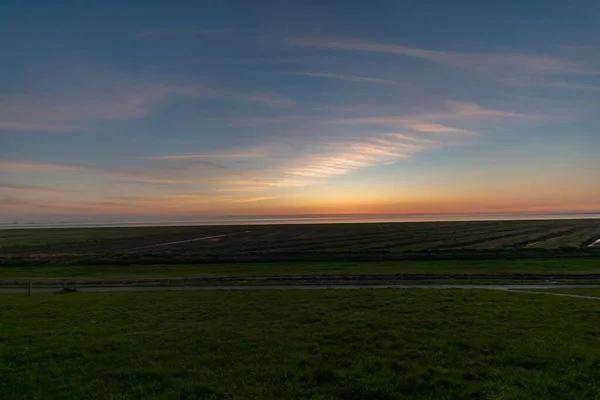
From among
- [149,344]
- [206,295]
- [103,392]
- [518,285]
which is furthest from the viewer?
[518,285]

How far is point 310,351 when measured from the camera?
627 inches

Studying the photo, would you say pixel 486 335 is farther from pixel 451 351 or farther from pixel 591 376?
pixel 591 376

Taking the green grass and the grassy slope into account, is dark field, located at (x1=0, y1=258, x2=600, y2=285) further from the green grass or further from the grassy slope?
the green grass

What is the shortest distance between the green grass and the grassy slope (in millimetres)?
26892

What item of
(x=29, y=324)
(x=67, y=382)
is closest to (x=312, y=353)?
(x=67, y=382)

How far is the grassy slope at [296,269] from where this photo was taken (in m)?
51.4

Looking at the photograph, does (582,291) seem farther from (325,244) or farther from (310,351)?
(325,244)

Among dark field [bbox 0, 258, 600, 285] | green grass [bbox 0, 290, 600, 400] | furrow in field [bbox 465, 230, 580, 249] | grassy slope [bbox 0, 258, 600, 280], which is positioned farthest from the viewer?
furrow in field [bbox 465, 230, 580, 249]

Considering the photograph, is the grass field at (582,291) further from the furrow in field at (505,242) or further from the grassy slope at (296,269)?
the furrow in field at (505,242)

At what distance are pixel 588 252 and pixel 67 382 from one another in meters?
77.7

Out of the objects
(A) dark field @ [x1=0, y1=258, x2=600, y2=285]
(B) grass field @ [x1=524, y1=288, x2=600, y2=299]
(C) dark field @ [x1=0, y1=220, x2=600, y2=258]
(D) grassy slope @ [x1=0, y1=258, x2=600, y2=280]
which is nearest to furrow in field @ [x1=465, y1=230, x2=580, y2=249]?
(C) dark field @ [x1=0, y1=220, x2=600, y2=258]

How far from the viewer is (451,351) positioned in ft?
50.8

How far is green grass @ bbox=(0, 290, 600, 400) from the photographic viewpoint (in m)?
12.6

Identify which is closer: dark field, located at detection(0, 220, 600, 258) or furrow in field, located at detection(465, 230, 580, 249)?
dark field, located at detection(0, 220, 600, 258)
